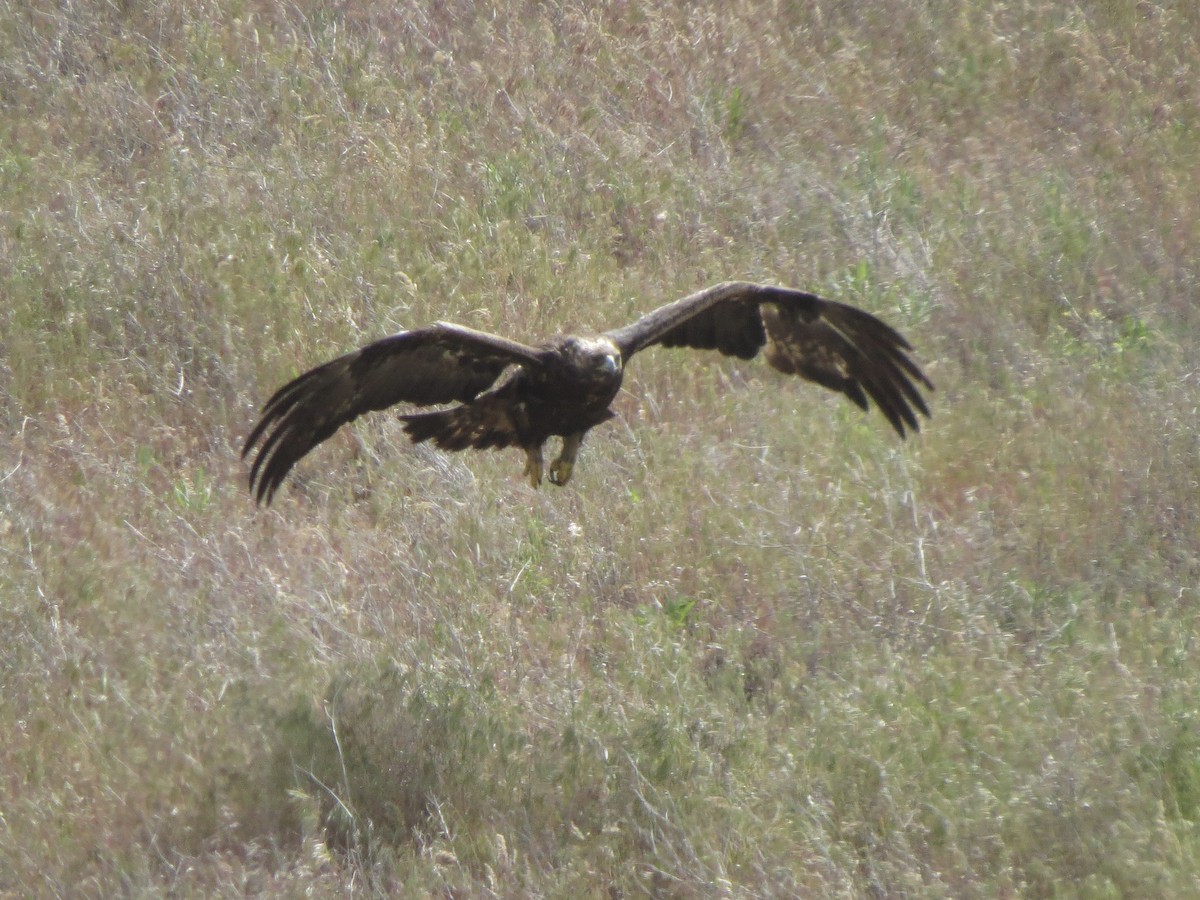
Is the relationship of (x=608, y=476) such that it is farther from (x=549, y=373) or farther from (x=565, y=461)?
(x=549, y=373)

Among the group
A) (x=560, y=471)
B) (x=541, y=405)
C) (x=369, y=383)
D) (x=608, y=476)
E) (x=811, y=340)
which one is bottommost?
(x=608, y=476)

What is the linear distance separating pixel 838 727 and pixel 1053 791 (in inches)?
31.7

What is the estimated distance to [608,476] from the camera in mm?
7887

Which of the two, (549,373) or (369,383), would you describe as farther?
(549,373)

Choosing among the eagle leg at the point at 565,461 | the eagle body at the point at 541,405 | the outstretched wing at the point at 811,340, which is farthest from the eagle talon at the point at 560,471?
the outstretched wing at the point at 811,340

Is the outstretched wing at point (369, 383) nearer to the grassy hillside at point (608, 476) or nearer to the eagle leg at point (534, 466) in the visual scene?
the eagle leg at point (534, 466)

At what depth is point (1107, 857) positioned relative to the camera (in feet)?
17.8

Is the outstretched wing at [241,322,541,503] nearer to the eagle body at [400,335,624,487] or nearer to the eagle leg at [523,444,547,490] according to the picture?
the eagle body at [400,335,624,487]

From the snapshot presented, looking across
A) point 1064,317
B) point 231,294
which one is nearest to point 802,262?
point 1064,317

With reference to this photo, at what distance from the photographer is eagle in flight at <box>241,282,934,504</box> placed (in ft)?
20.9

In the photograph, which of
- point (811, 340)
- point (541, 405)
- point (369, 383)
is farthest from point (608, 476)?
point (369, 383)

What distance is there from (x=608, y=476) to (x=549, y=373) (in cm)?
116

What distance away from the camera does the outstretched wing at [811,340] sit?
7402 millimetres

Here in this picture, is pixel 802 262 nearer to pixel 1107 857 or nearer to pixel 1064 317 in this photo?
pixel 1064 317
